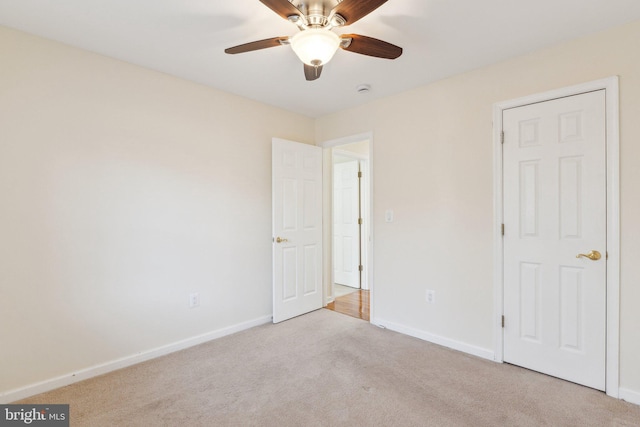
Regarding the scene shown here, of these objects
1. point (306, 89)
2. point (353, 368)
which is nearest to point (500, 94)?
point (306, 89)

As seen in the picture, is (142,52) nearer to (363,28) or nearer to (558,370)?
(363,28)

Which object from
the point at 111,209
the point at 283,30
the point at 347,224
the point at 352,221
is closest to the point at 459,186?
the point at 283,30

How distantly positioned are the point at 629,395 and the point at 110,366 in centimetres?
366

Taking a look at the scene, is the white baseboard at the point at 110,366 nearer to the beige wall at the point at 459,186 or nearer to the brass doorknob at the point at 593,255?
the beige wall at the point at 459,186

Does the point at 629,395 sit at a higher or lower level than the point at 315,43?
lower

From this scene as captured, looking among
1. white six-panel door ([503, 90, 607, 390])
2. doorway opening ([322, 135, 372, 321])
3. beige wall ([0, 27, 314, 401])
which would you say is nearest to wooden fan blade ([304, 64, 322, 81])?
beige wall ([0, 27, 314, 401])

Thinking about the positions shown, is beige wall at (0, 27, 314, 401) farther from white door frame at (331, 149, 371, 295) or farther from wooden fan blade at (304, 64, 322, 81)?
white door frame at (331, 149, 371, 295)

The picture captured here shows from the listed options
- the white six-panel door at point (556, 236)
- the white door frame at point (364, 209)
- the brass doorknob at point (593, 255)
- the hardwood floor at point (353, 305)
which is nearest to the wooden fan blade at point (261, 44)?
the white six-panel door at point (556, 236)

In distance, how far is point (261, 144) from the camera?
A: 134 inches

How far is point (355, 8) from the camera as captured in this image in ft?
4.71

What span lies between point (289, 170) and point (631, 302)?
3.05 m

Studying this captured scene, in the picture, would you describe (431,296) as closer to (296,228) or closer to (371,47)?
(296,228)

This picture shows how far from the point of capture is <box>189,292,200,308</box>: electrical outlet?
2840 mm

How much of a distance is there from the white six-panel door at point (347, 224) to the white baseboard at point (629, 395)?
3291 millimetres
